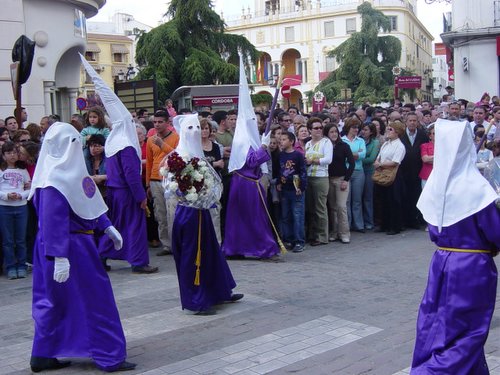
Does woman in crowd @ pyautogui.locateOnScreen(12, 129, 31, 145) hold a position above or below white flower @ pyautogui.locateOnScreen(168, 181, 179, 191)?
above

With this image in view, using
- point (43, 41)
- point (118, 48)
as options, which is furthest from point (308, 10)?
point (43, 41)

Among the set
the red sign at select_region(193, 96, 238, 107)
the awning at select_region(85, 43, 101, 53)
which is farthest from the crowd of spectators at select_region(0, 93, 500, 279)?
the awning at select_region(85, 43, 101, 53)

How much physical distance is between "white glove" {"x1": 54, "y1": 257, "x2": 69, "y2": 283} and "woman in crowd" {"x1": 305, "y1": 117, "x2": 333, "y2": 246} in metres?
6.24

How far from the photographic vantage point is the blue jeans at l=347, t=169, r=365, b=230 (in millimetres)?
12117

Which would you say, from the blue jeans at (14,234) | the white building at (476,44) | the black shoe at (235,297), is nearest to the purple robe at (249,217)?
the black shoe at (235,297)

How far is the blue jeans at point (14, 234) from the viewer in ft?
30.8

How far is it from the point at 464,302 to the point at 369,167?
7.99 meters

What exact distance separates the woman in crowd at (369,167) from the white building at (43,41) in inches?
389

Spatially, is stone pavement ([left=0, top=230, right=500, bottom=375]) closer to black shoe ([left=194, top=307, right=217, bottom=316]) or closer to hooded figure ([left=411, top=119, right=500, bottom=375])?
black shoe ([left=194, top=307, right=217, bottom=316])

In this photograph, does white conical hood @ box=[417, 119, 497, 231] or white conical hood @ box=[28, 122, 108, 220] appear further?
white conical hood @ box=[28, 122, 108, 220]

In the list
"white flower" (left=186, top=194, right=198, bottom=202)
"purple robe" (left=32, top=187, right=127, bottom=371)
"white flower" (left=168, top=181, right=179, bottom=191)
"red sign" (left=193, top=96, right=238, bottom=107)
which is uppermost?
"red sign" (left=193, top=96, right=238, bottom=107)

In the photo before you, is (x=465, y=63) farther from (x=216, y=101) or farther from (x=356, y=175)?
(x=356, y=175)

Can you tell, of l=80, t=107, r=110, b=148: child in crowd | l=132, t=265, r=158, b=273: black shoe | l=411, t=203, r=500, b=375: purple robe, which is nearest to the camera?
l=411, t=203, r=500, b=375: purple robe

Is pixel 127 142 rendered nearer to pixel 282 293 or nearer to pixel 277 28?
pixel 282 293
